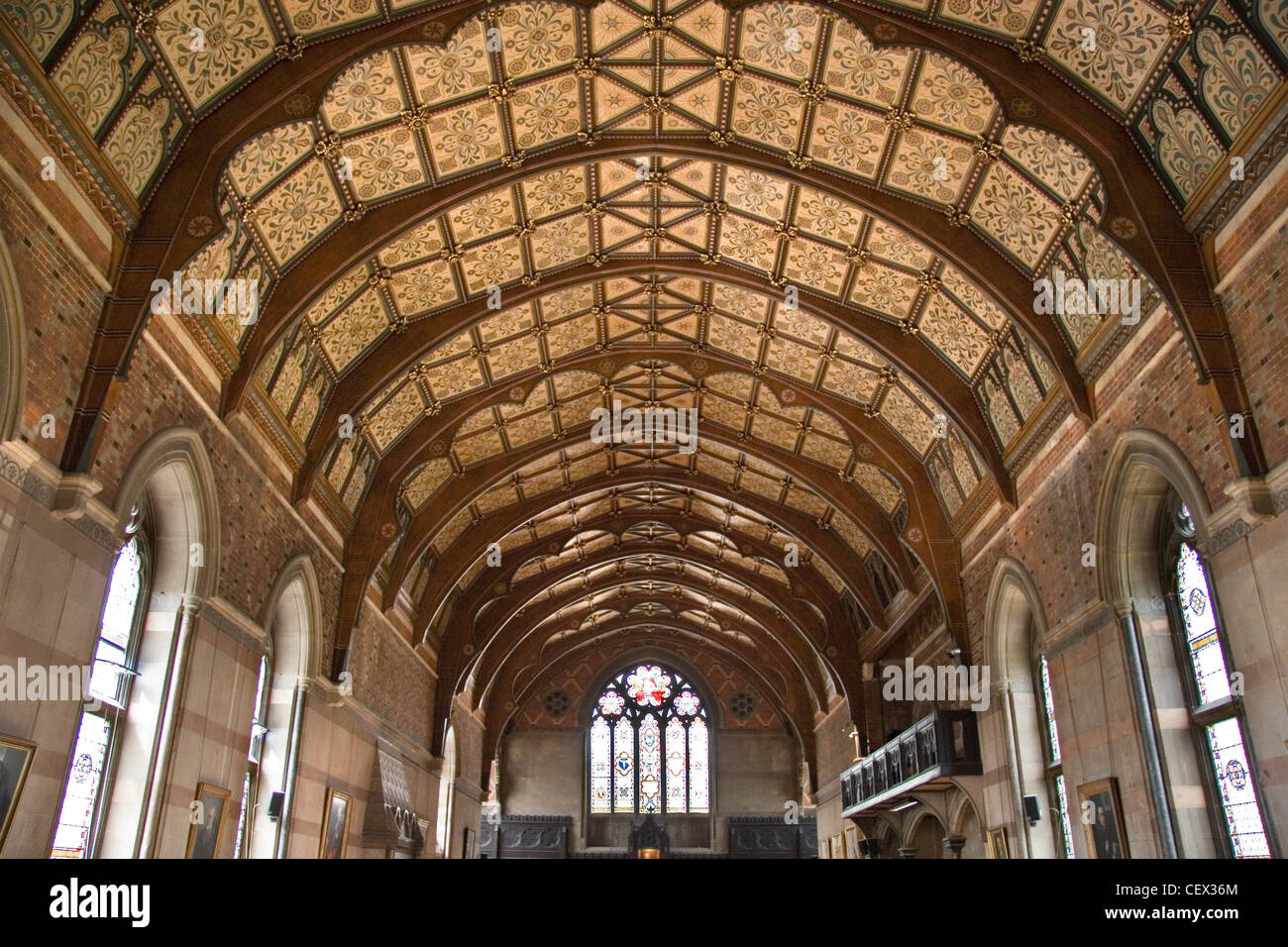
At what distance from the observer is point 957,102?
1190cm

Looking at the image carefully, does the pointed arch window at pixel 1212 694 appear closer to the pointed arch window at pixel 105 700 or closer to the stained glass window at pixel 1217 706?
the stained glass window at pixel 1217 706

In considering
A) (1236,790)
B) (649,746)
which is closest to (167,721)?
(1236,790)

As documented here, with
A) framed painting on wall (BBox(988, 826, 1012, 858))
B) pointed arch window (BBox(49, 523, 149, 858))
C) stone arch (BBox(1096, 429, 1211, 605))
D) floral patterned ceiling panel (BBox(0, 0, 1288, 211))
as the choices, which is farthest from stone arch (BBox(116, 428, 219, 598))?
framed painting on wall (BBox(988, 826, 1012, 858))

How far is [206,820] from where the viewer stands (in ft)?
39.5

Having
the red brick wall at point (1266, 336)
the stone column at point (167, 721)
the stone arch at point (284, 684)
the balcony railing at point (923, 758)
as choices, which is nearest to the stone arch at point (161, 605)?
the stone column at point (167, 721)

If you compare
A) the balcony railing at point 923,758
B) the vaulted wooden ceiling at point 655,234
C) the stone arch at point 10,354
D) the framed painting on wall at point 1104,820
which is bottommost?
the framed painting on wall at point 1104,820

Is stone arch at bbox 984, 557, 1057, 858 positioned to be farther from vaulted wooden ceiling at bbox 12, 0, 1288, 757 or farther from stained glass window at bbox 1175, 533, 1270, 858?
stained glass window at bbox 1175, 533, 1270, 858

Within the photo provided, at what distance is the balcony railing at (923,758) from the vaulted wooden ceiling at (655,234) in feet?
4.94

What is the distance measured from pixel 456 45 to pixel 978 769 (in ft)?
45.1

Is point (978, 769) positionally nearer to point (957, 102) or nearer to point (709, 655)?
point (957, 102)

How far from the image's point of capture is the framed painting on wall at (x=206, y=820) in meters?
11.7

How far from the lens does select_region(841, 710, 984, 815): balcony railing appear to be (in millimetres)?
16844

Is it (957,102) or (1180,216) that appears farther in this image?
(957,102)
